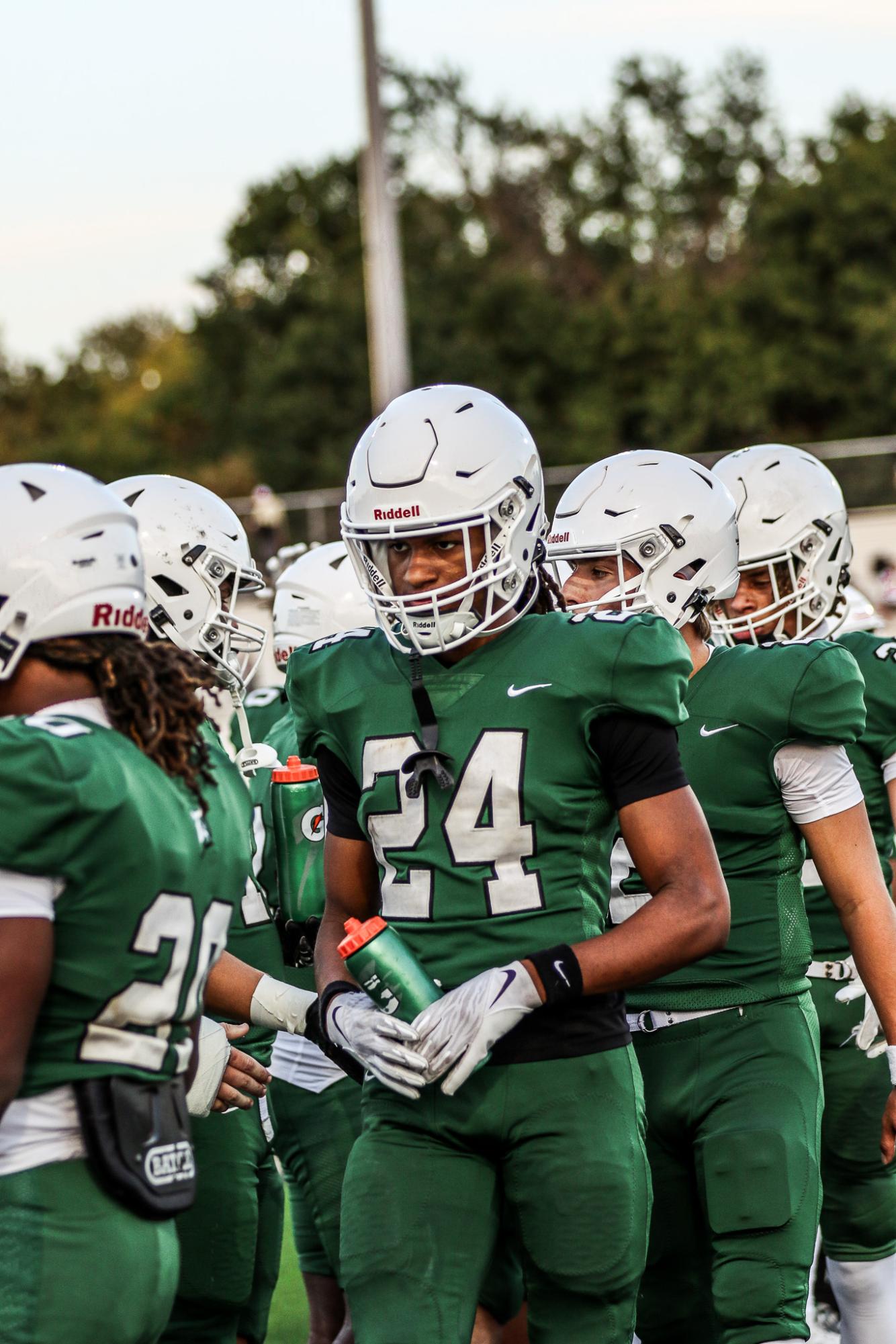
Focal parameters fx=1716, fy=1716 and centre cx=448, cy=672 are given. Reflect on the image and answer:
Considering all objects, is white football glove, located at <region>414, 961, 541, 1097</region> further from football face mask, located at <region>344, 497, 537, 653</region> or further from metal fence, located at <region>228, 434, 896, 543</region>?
metal fence, located at <region>228, 434, 896, 543</region>

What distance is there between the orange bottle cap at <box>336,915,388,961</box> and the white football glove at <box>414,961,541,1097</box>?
152 millimetres

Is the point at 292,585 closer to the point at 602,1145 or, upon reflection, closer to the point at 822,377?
the point at 602,1145

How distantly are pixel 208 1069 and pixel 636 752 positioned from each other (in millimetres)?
1028

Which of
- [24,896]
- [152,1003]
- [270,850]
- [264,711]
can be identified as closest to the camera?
[24,896]

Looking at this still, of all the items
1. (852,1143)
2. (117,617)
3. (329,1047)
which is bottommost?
(852,1143)

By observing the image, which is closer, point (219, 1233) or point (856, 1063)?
point (219, 1233)

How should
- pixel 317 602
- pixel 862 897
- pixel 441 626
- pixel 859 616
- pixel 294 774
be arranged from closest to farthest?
1. pixel 441 626
2. pixel 862 897
3. pixel 294 774
4. pixel 317 602
5. pixel 859 616

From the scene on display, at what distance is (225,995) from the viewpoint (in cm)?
345

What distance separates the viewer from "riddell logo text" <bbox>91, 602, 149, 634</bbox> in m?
2.38

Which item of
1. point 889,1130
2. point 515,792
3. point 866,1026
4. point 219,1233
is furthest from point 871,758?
point 219,1233

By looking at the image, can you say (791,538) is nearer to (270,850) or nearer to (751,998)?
(751,998)

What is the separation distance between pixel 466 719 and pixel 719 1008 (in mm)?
1001

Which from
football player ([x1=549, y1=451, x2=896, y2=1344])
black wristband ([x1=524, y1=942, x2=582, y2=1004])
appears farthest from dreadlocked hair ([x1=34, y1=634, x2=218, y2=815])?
football player ([x1=549, y1=451, x2=896, y2=1344])

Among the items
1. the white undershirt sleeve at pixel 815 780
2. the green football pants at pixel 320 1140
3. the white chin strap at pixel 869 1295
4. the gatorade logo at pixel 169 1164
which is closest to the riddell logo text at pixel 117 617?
the gatorade logo at pixel 169 1164
